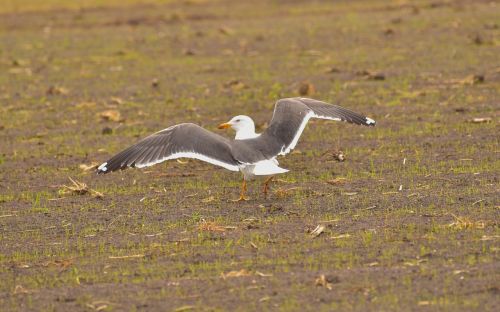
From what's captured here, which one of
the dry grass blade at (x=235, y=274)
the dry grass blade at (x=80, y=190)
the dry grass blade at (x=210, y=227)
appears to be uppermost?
the dry grass blade at (x=235, y=274)

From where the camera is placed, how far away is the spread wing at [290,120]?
39.1 ft

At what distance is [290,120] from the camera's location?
1228 centimetres

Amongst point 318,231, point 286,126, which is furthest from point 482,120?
point 318,231

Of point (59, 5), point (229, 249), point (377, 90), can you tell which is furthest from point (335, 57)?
point (59, 5)

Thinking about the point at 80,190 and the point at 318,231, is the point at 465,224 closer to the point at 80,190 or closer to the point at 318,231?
the point at 318,231

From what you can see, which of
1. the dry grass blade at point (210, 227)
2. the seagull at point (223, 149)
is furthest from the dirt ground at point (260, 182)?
the seagull at point (223, 149)

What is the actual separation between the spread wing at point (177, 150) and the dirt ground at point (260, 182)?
51 cm

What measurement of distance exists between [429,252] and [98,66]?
54.1 ft

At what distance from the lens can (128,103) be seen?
19234mm

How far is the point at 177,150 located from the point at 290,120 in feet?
4.64

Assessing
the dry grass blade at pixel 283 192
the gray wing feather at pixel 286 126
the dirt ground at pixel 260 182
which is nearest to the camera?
the dirt ground at pixel 260 182

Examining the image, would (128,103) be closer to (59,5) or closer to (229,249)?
(229,249)

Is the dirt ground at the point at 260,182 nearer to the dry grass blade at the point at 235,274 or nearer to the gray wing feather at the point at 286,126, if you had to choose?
the dry grass blade at the point at 235,274

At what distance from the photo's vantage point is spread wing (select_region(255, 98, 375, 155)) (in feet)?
39.1
